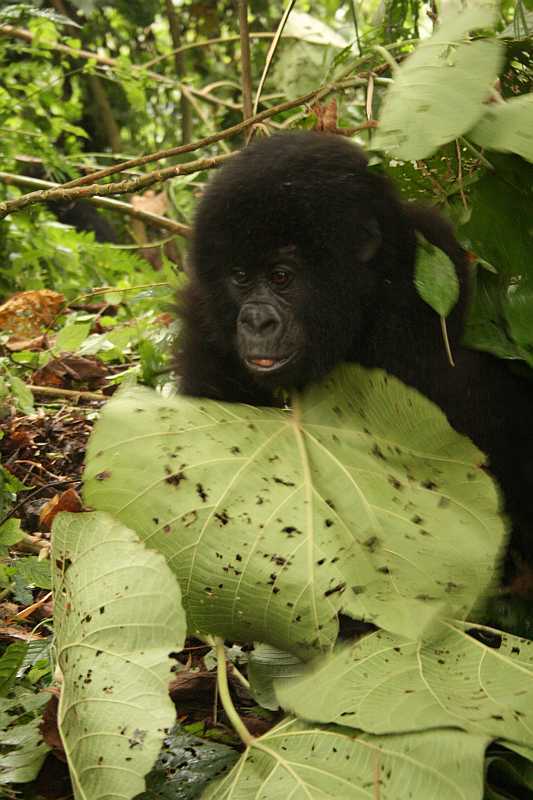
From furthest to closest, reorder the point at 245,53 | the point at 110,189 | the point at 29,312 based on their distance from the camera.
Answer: the point at 29,312
the point at 245,53
the point at 110,189

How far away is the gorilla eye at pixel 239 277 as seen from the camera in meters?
2.29

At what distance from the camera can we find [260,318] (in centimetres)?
222

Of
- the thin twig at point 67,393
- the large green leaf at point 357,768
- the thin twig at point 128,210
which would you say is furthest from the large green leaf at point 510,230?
the thin twig at point 67,393

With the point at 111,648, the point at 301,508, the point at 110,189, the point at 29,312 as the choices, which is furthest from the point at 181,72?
the point at 111,648

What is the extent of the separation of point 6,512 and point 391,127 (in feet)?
4.72

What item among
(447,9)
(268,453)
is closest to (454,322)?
(268,453)

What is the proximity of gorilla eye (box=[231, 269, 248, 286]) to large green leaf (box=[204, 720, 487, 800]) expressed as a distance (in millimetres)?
1062

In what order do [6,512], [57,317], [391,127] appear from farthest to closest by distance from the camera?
[57,317] < [6,512] < [391,127]

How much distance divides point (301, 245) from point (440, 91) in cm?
59

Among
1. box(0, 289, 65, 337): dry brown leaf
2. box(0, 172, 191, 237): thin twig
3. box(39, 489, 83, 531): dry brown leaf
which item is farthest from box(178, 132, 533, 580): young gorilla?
box(0, 289, 65, 337): dry brown leaf

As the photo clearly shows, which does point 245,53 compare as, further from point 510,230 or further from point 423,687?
point 423,687

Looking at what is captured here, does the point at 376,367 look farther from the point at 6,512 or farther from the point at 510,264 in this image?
the point at 6,512

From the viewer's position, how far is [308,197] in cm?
215

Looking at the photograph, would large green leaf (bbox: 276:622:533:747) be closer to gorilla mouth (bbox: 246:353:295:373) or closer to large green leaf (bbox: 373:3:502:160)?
gorilla mouth (bbox: 246:353:295:373)
